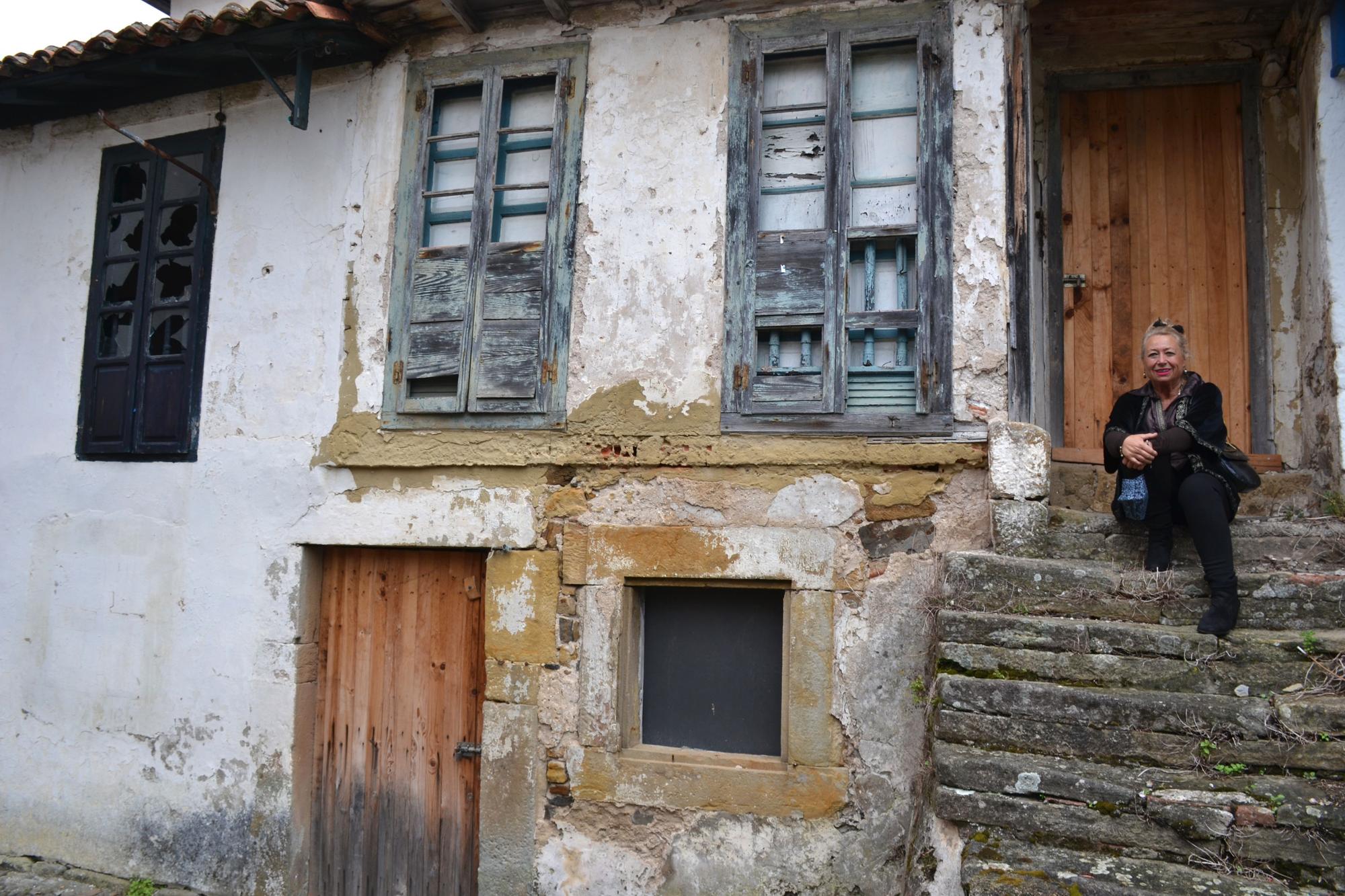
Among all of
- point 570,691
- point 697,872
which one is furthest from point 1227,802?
point 570,691

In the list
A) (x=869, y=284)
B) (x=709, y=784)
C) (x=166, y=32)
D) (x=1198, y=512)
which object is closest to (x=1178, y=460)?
(x=1198, y=512)

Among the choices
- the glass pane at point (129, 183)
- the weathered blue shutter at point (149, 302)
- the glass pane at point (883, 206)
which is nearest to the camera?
the glass pane at point (883, 206)

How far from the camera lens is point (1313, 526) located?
14.0ft

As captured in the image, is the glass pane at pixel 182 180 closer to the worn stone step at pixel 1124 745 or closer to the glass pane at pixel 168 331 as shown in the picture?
the glass pane at pixel 168 331

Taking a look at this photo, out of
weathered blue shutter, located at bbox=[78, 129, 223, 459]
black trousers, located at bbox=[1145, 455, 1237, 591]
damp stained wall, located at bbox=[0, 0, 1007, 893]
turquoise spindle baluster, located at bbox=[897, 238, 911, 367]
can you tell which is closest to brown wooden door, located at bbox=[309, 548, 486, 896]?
damp stained wall, located at bbox=[0, 0, 1007, 893]

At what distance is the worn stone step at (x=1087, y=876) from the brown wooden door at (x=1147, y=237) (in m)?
2.94

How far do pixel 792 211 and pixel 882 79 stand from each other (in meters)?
0.82

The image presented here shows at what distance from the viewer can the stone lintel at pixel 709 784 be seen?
14.8 feet

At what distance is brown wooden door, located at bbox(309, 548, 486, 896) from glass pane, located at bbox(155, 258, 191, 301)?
2.03 meters

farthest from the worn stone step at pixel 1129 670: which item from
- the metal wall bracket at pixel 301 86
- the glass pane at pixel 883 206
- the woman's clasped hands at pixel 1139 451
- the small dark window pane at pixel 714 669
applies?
the metal wall bracket at pixel 301 86

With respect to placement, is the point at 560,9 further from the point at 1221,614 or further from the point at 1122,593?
the point at 1221,614

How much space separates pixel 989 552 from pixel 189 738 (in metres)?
4.57

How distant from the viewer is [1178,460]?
404 cm

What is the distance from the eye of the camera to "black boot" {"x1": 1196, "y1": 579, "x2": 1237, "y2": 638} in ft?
11.9
